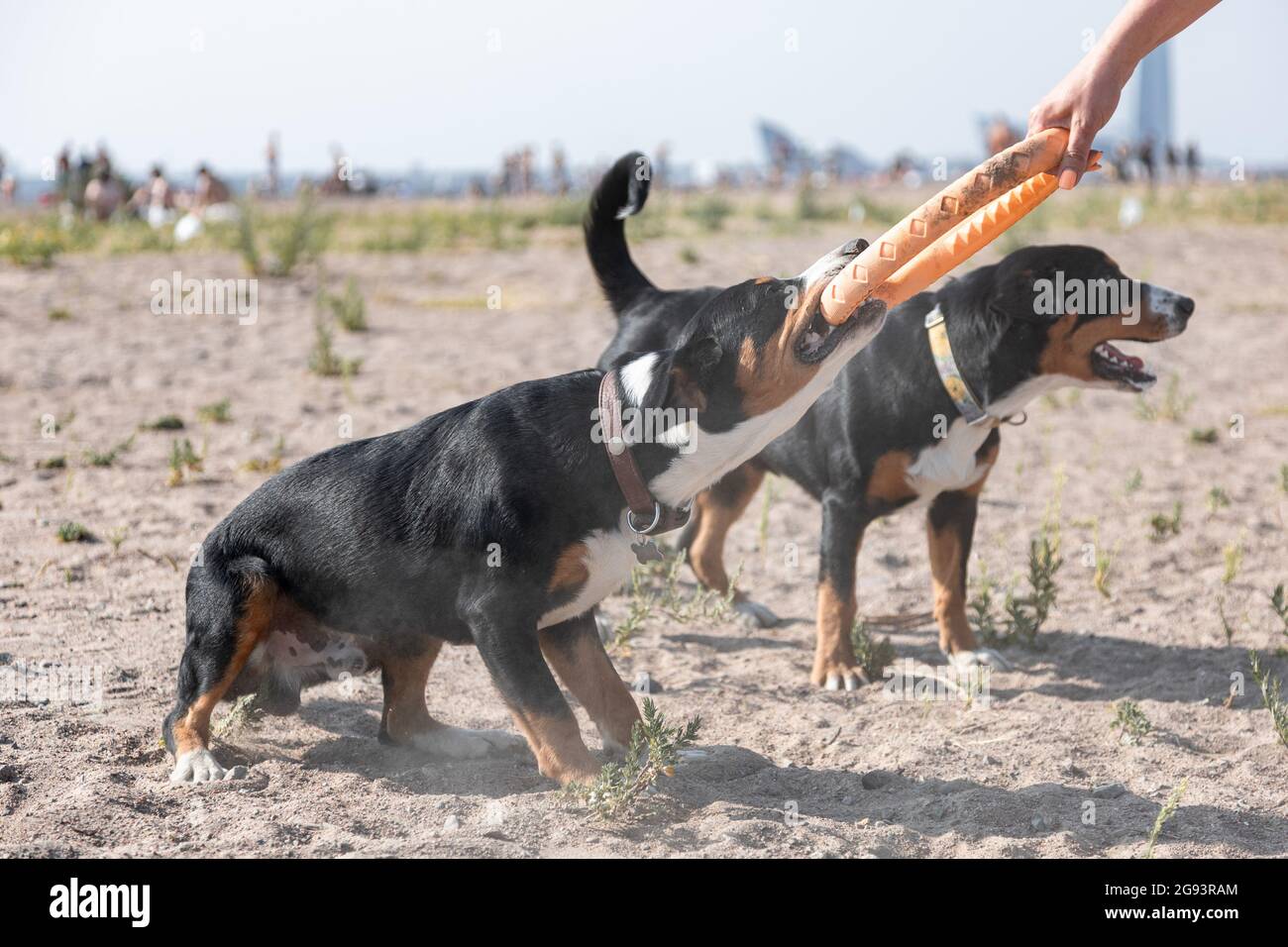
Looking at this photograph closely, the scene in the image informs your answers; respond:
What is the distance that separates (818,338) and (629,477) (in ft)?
2.30

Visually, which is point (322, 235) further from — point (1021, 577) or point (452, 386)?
point (1021, 577)

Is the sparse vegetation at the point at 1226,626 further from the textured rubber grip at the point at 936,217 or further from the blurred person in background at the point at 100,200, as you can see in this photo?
the blurred person in background at the point at 100,200

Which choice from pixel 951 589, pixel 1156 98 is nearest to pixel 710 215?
pixel 951 589

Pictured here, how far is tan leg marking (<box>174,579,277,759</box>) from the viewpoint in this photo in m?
4.36

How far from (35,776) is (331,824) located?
3.30 feet

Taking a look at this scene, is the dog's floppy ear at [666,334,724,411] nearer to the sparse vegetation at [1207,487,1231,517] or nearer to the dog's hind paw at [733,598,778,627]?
the dog's hind paw at [733,598,778,627]

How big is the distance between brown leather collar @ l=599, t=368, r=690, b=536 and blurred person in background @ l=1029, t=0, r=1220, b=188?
1567mm

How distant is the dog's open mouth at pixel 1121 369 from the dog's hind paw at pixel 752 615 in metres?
1.86

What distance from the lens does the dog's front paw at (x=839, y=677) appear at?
18.0ft

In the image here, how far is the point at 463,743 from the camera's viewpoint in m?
4.75

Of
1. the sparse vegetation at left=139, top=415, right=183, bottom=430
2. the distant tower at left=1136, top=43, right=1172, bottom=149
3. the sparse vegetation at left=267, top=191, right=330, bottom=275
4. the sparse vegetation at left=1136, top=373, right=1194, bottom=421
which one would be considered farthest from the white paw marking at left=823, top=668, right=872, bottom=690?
the distant tower at left=1136, top=43, right=1172, bottom=149

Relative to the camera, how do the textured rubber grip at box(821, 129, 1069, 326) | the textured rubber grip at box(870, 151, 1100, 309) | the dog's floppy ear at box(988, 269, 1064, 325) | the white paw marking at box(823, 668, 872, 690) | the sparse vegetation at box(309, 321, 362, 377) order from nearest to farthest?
the textured rubber grip at box(821, 129, 1069, 326)
the textured rubber grip at box(870, 151, 1100, 309)
the dog's floppy ear at box(988, 269, 1064, 325)
the white paw marking at box(823, 668, 872, 690)
the sparse vegetation at box(309, 321, 362, 377)
